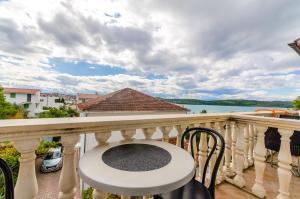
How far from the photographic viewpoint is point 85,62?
58.6 feet

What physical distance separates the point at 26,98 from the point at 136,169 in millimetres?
38363

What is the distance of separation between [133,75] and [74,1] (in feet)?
A: 51.4

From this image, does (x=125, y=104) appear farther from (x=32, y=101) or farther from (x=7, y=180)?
(x=32, y=101)

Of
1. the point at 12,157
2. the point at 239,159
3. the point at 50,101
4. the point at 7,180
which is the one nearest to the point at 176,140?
the point at 239,159

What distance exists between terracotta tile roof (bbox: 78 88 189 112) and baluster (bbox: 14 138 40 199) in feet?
25.7

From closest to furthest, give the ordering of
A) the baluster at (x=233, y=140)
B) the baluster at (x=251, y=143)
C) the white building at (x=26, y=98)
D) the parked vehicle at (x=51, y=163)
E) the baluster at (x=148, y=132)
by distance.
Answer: the baluster at (x=148, y=132) → the baluster at (x=233, y=140) → the baluster at (x=251, y=143) → the parked vehicle at (x=51, y=163) → the white building at (x=26, y=98)

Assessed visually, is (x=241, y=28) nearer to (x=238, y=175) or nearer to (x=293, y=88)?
(x=238, y=175)

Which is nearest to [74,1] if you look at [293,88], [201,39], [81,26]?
[81,26]

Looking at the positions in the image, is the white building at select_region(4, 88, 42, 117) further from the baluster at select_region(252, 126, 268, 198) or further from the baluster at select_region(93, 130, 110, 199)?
the baluster at select_region(252, 126, 268, 198)

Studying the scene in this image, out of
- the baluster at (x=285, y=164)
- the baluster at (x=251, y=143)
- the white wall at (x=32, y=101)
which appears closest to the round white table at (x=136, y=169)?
the baluster at (x=285, y=164)

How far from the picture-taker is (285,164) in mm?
1479

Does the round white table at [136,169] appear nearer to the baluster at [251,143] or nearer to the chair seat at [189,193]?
the chair seat at [189,193]

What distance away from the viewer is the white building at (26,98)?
28.2 metres

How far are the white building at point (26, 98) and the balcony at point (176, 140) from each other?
A: 35765 mm
